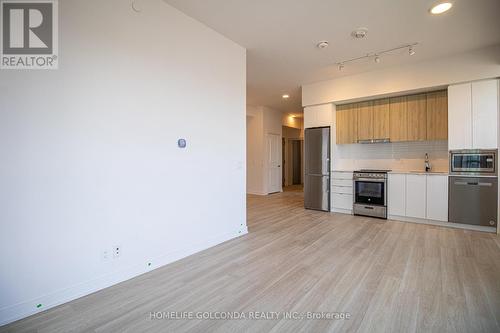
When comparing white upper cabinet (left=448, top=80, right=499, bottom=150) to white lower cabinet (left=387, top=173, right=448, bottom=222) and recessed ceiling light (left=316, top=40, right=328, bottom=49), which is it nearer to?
white lower cabinet (left=387, top=173, right=448, bottom=222)

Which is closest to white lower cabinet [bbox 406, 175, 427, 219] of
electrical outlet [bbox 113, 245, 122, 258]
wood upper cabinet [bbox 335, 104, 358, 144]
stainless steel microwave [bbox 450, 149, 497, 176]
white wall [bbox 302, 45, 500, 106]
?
stainless steel microwave [bbox 450, 149, 497, 176]

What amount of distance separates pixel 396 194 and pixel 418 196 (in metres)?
0.35

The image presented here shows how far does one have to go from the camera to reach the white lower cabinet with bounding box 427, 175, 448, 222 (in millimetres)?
4160

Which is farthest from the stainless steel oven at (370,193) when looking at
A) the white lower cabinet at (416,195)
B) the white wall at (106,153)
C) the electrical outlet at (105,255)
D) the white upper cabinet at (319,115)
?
the electrical outlet at (105,255)

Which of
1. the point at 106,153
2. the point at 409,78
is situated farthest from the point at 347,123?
the point at 106,153

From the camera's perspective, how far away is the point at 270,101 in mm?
7398

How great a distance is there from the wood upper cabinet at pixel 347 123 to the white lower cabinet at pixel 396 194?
3.72ft

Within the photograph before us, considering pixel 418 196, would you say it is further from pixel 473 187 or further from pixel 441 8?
pixel 441 8

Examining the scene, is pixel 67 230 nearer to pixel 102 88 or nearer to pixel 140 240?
pixel 140 240

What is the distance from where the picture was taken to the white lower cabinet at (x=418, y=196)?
4195mm

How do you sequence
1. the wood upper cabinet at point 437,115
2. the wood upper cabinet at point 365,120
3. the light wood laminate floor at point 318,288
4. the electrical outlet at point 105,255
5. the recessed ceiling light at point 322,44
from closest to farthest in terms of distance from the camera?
the light wood laminate floor at point 318,288 → the electrical outlet at point 105,255 → the recessed ceiling light at point 322,44 → the wood upper cabinet at point 437,115 → the wood upper cabinet at point 365,120

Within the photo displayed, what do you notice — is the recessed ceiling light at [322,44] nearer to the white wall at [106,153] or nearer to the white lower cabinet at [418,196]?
the white wall at [106,153]

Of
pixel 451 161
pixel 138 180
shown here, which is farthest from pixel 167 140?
pixel 451 161

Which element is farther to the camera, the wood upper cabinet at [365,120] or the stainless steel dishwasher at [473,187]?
the wood upper cabinet at [365,120]
